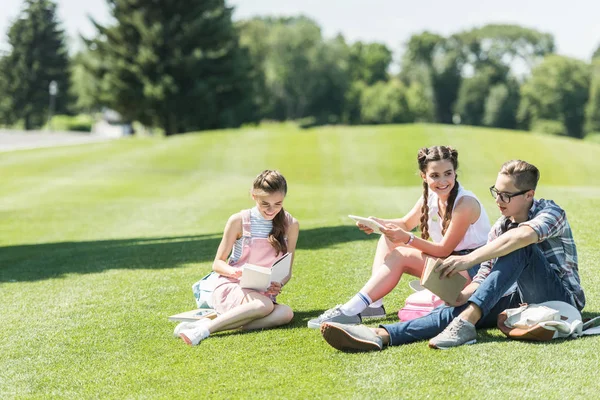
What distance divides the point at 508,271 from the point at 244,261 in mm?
2311

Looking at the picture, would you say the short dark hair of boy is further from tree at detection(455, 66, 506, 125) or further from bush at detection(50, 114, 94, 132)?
tree at detection(455, 66, 506, 125)

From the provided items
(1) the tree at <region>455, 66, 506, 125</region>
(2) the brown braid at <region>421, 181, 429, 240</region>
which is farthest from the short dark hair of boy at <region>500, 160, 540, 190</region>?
(1) the tree at <region>455, 66, 506, 125</region>

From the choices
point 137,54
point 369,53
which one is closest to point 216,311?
point 137,54

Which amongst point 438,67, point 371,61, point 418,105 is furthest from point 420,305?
point 371,61

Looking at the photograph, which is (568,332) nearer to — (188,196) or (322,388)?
(322,388)

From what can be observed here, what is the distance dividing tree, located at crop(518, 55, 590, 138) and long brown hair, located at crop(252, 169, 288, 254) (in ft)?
291

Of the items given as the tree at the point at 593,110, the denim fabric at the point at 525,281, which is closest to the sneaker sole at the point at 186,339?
the denim fabric at the point at 525,281

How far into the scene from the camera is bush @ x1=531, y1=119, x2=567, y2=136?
87.7m

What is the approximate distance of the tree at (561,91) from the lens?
89.3 m

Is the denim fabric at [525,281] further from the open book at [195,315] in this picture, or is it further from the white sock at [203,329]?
the open book at [195,315]

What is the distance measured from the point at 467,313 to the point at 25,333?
12.8 feet

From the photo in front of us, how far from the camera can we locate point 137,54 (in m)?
51.3

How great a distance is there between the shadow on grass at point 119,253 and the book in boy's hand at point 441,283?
498cm

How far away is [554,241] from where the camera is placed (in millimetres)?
5426
